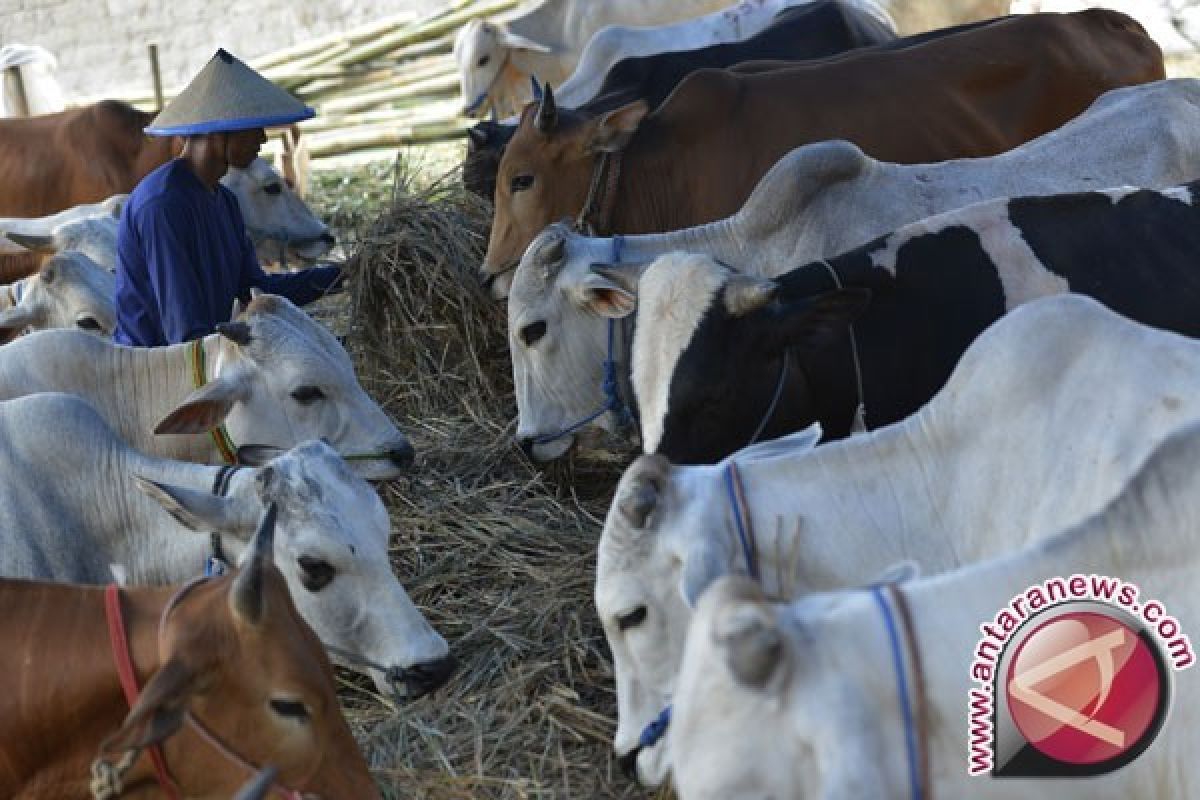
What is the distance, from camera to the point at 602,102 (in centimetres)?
743

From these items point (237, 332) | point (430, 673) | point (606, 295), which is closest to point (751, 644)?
point (430, 673)

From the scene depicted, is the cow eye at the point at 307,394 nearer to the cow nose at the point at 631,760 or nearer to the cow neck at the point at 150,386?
the cow neck at the point at 150,386

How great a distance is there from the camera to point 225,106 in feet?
19.3

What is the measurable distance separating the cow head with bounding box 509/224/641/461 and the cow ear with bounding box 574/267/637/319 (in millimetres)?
79

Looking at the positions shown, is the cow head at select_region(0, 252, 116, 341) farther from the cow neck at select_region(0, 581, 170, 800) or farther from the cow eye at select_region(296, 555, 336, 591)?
the cow neck at select_region(0, 581, 170, 800)

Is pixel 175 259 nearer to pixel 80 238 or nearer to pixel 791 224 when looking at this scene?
pixel 80 238

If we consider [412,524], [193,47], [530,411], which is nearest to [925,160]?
[530,411]

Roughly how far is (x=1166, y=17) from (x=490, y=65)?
15.6 feet

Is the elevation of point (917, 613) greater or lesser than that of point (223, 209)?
greater

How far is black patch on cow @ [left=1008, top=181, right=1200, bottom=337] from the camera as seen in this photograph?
454 centimetres

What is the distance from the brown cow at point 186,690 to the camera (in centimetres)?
324

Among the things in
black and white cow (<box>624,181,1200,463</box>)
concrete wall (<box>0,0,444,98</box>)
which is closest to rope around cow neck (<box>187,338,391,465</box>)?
black and white cow (<box>624,181,1200,463</box>)

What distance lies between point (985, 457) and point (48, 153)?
7065 mm

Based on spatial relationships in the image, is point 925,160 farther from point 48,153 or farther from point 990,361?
point 48,153
